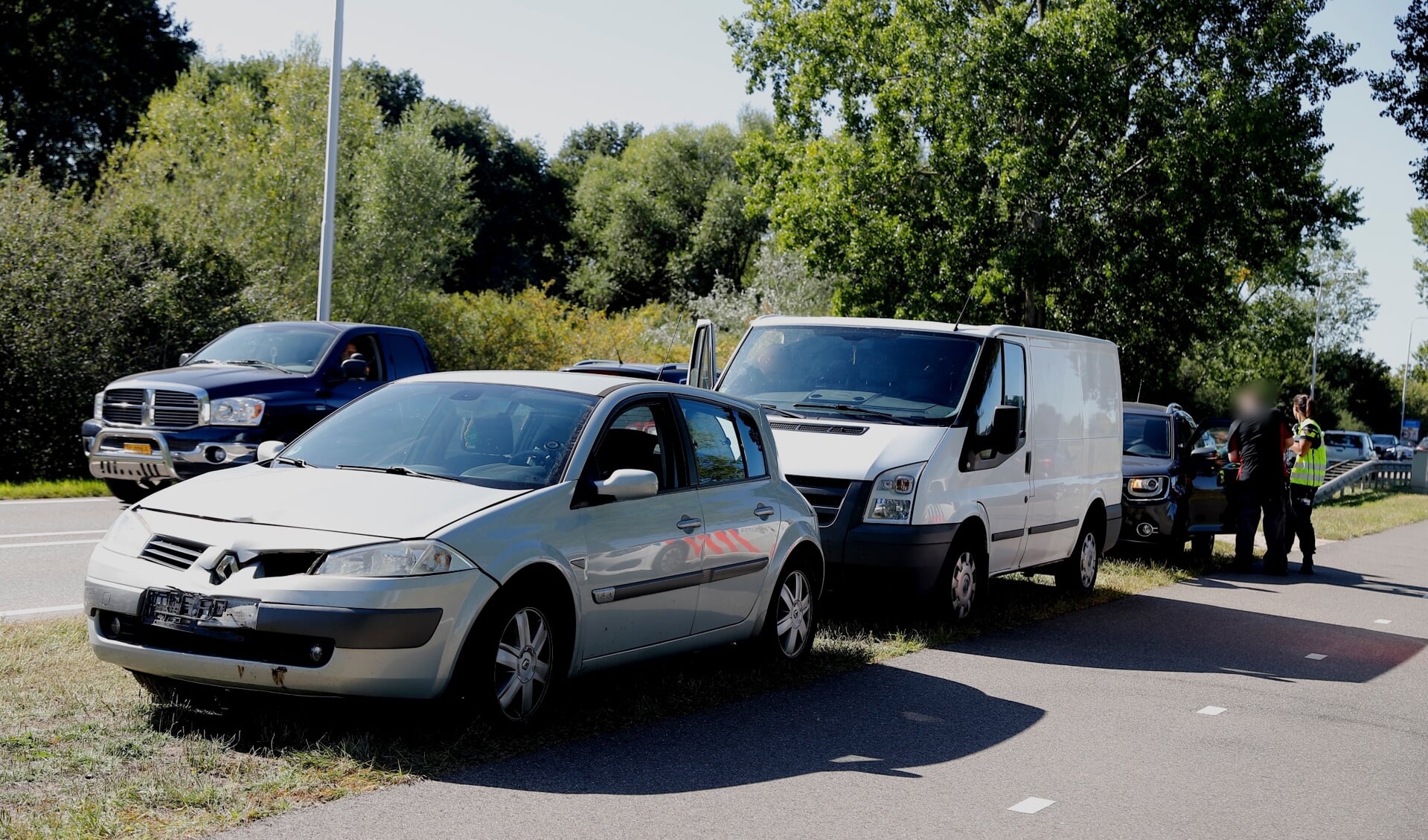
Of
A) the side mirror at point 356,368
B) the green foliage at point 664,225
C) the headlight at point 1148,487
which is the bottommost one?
the headlight at point 1148,487

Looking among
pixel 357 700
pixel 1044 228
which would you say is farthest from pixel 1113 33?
pixel 357 700

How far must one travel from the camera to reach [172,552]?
575cm

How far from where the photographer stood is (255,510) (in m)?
5.84

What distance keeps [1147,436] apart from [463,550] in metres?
12.3

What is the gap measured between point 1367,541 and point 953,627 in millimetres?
14902

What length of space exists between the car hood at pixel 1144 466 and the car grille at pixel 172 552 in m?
11.4

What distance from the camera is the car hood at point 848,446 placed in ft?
31.1

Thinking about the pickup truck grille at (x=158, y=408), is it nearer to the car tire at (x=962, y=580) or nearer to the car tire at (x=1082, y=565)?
the car tire at (x=962, y=580)

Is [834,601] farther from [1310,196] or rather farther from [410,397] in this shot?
[1310,196]

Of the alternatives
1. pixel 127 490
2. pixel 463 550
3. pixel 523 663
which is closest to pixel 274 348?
pixel 127 490

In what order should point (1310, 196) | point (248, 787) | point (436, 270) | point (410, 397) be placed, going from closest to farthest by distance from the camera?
point (248, 787) < point (410, 397) < point (1310, 196) < point (436, 270)

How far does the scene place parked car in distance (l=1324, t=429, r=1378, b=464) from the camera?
176 ft

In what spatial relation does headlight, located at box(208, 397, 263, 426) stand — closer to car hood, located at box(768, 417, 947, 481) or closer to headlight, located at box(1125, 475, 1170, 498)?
car hood, located at box(768, 417, 947, 481)

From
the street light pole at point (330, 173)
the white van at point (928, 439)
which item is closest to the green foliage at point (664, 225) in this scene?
the street light pole at point (330, 173)
